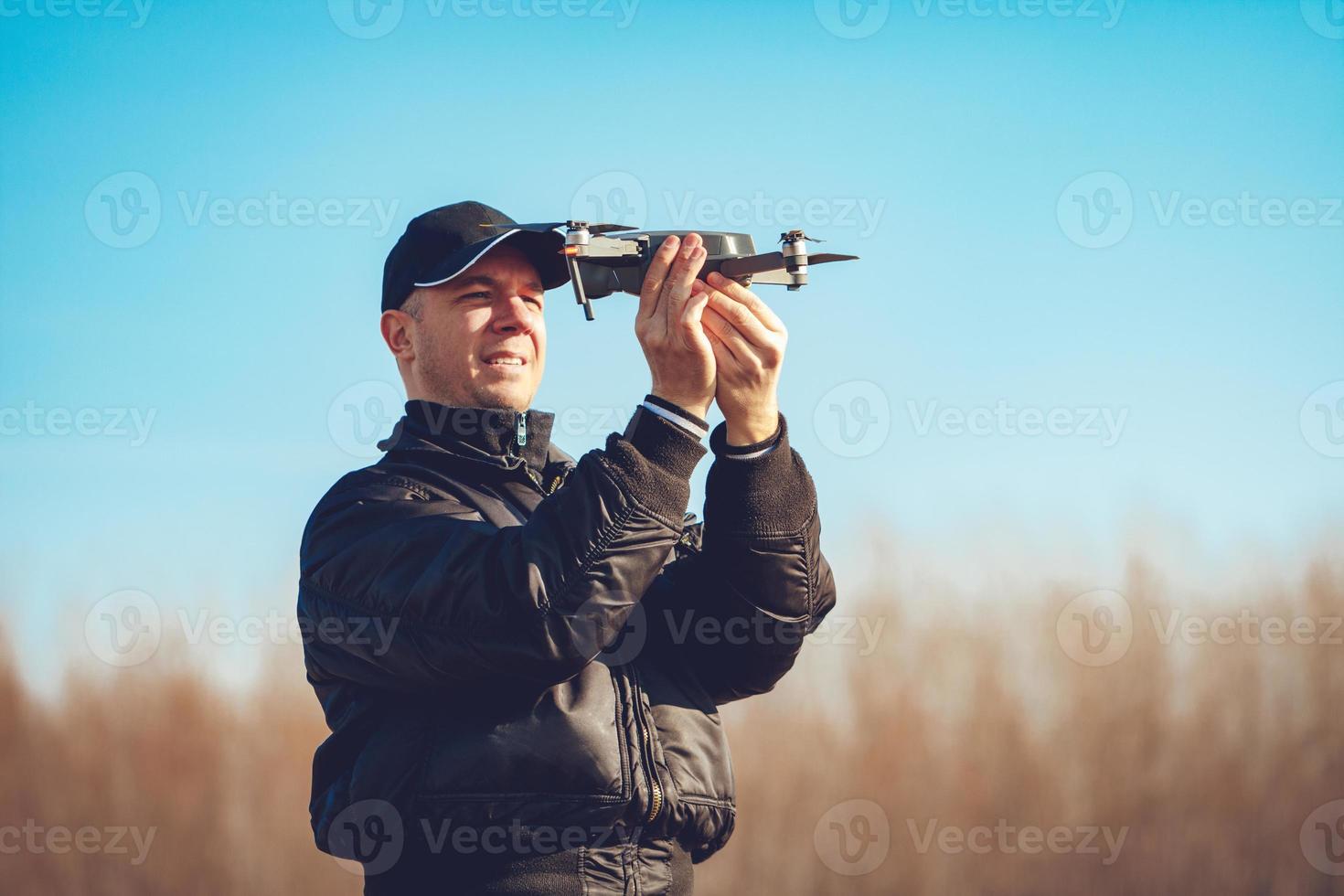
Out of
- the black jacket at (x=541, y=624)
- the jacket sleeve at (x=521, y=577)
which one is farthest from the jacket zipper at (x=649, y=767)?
the jacket sleeve at (x=521, y=577)

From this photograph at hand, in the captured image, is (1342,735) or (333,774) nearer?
(333,774)

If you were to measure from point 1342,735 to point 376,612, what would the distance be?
6691 mm

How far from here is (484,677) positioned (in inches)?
85.9

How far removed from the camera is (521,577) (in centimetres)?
210

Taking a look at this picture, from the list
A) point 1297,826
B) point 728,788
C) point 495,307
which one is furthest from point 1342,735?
point 495,307

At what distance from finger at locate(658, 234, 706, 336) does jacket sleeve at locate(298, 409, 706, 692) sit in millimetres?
207

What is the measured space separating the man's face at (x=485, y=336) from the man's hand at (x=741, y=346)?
56 cm

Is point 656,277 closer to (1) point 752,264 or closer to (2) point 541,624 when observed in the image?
(1) point 752,264

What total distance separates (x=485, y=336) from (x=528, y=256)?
21 cm

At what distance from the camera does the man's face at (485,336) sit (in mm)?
2705

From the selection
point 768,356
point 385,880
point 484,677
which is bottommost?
point 385,880

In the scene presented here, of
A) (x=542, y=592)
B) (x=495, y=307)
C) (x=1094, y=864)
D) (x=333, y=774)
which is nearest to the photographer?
(x=542, y=592)

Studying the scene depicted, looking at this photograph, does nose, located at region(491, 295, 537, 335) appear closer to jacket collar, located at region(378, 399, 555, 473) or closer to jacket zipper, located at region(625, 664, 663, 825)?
jacket collar, located at region(378, 399, 555, 473)

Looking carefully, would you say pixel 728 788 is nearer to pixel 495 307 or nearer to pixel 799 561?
pixel 799 561
